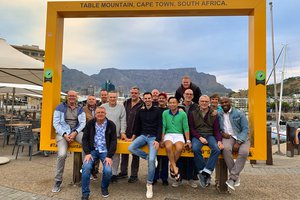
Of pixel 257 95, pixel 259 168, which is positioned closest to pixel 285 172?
pixel 259 168

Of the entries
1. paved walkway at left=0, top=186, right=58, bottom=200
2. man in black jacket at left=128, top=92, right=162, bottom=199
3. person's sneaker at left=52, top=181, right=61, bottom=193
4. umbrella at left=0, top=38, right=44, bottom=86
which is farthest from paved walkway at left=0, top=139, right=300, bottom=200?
umbrella at left=0, top=38, right=44, bottom=86

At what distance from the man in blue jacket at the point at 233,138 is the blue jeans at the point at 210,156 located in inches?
7.4

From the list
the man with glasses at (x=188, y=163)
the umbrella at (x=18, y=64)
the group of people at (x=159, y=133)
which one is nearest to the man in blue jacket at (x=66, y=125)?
the group of people at (x=159, y=133)

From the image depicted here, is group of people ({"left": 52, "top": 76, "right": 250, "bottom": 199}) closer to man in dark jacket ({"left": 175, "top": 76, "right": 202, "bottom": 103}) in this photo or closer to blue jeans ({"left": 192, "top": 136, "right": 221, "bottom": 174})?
blue jeans ({"left": 192, "top": 136, "right": 221, "bottom": 174})

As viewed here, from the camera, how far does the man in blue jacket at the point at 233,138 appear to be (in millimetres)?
4723

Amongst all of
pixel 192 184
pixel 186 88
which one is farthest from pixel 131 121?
pixel 192 184

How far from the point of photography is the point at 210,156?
479cm

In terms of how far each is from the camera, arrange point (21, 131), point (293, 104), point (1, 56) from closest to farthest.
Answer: point (21, 131) < point (1, 56) < point (293, 104)

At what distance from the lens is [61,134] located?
507 cm

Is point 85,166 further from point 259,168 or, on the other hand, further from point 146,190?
point 259,168

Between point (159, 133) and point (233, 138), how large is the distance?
142 cm

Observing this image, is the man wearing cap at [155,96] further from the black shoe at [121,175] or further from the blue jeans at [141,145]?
the black shoe at [121,175]

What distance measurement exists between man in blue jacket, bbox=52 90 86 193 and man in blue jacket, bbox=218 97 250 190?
2842mm

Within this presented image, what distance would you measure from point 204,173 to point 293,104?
95.7m
